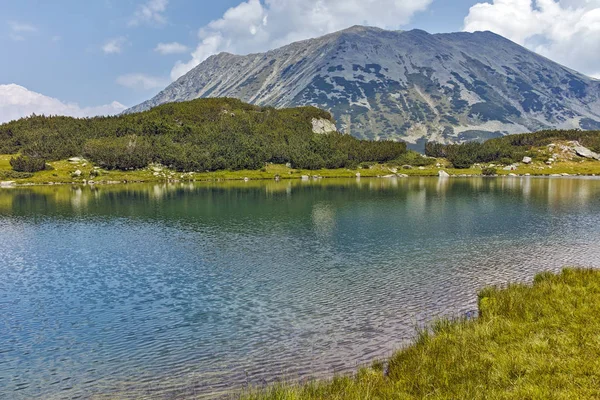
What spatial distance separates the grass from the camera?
14.6 meters

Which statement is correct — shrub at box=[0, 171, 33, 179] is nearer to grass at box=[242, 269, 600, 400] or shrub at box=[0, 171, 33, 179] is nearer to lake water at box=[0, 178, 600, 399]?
lake water at box=[0, 178, 600, 399]

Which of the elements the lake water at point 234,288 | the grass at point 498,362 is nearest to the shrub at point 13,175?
the lake water at point 234,288

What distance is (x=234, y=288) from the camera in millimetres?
35812

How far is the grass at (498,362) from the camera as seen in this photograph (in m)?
14.6

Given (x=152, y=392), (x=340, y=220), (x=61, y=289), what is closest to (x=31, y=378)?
(x=152, y=392)

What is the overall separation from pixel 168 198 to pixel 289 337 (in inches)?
4063

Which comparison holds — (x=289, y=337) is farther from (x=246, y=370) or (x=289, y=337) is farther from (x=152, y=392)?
(x=152, y=392)

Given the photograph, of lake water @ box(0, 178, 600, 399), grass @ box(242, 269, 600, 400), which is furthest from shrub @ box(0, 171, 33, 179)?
grass @ box(242, 269, 600, 400)

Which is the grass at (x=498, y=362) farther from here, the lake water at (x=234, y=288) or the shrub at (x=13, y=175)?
the shrub at (x=13, y=175)

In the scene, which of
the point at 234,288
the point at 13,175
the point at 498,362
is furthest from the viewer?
the point at 13,175

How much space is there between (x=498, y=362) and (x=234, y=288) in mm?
23903

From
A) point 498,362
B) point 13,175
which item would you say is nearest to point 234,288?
point 498,362

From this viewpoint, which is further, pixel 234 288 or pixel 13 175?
pixel 13 175

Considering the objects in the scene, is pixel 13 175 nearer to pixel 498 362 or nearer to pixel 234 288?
pixel 234 288
